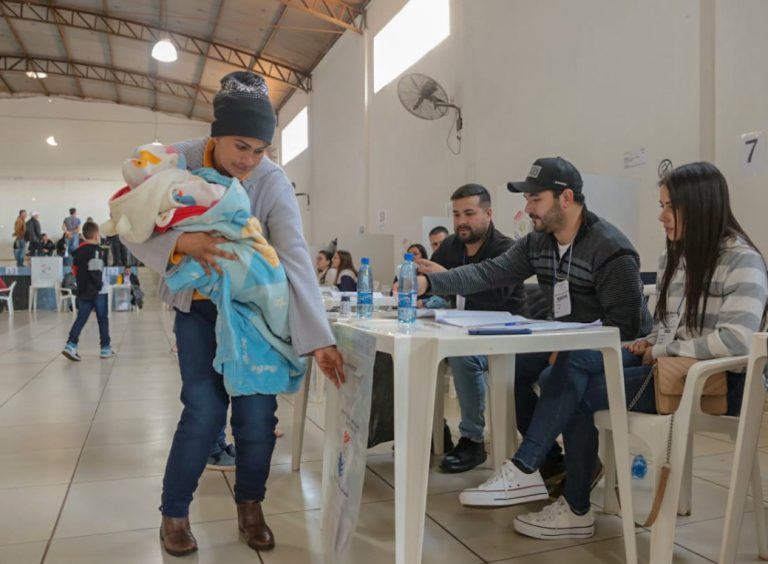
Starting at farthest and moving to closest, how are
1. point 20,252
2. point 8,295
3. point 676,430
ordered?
point 20,252 < point 8,295 < point 676,430

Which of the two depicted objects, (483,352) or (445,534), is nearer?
(483,352)

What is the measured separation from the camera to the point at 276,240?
5.25ft

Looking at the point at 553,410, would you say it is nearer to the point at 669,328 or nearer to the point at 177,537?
the point at 669,328

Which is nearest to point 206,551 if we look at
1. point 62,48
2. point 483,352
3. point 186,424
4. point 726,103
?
point 186,424

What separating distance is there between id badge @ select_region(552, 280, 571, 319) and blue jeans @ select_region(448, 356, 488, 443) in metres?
0.51

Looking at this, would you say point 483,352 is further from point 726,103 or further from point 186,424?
point 726,103

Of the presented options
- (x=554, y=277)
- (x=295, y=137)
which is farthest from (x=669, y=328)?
(x=295, y=137)

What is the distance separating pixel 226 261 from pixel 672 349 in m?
1.08

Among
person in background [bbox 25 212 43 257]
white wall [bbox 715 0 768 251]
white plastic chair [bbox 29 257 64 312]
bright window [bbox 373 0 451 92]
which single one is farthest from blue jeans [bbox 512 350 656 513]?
person in background [bbox 25 212 43 257]

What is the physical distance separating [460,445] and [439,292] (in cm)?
59

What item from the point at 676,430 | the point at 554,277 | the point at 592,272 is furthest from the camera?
the point at 554,277

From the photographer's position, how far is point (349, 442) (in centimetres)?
151

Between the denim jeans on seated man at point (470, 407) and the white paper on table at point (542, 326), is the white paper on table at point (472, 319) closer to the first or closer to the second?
the white paper on table at point (542, 326)

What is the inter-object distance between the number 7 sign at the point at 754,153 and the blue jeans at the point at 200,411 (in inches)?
110
